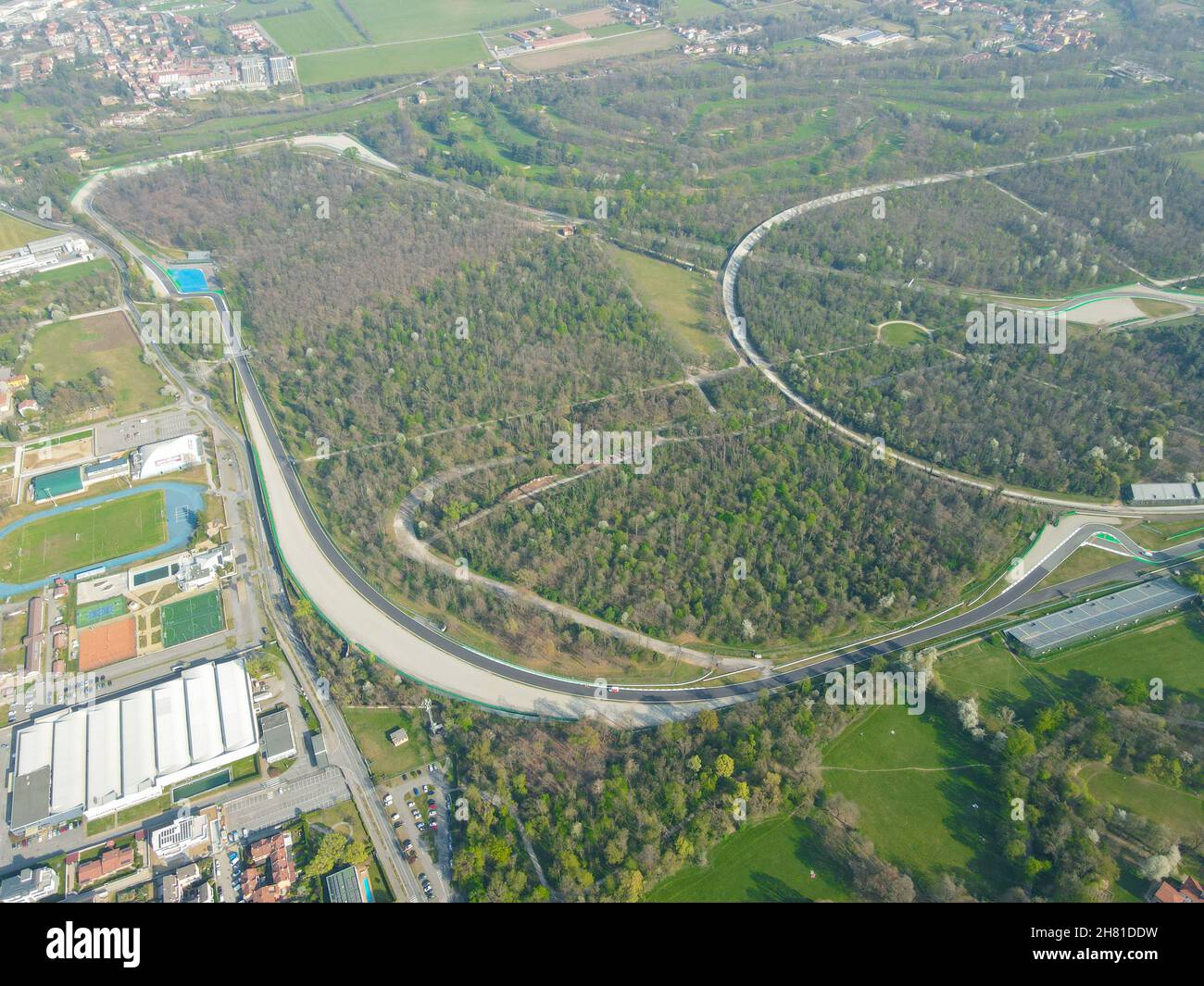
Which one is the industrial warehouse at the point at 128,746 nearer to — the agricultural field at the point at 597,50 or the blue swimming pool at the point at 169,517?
the blue swimming pool at the point at 169,517

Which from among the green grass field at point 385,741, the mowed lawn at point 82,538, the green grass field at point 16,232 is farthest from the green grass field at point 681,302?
the green grass field at point 16,232

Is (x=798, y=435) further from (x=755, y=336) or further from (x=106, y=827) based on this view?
(x=106, y=827)

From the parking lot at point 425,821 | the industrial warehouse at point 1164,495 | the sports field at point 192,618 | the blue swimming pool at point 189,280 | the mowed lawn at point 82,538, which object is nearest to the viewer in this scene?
the parking lot at point 425,821

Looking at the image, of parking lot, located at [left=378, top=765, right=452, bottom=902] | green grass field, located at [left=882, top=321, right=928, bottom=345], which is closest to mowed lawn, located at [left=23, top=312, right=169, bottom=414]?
parking lot, located at [left=378, top=765, right=452, bottom=902]

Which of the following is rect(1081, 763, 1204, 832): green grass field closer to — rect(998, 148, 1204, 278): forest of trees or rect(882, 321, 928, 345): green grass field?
rect(882, 321, 928, 345): green grass field

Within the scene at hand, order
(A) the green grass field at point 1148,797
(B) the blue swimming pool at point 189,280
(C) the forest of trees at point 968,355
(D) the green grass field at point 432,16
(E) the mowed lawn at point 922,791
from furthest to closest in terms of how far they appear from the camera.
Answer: (D) the green grass field at point 432,16 < (B) the blue swimming pool at point 189,280 < (C) the forest of trees at point 968,355 < (A) the green grass field at point 1148,797 < (E) the mowed lawn at point 922,791
